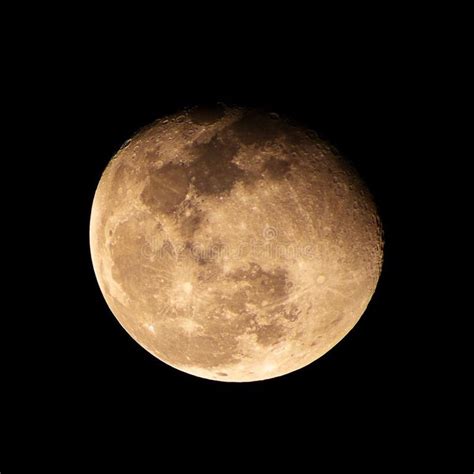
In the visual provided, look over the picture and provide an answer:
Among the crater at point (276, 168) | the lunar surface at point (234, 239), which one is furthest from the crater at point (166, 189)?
the crater at point (276, 168)

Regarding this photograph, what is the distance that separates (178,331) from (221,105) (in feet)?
4.81

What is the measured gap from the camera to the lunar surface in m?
2.64

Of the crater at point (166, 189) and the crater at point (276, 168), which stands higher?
the crater at point (276, 168)

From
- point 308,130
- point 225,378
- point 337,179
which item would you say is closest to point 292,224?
point 337,179

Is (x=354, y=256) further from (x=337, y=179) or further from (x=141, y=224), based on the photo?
(x=141, y=224)

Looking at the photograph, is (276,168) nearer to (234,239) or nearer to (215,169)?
(215,169)

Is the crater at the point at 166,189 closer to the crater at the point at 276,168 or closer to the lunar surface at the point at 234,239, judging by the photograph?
the lunar surface at the point at 234,239

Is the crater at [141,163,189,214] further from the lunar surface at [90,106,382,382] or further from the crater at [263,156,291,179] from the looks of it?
the crater at [263,156,291,179]

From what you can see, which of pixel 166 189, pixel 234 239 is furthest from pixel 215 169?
pixel 234 239

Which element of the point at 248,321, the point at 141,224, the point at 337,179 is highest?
the point at 337,179

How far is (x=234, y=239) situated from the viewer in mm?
2615

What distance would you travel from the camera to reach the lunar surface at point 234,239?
2.64 m

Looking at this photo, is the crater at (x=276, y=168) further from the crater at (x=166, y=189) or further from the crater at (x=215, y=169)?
the crater at (x=166, y=189)

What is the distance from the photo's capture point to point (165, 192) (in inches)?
107
